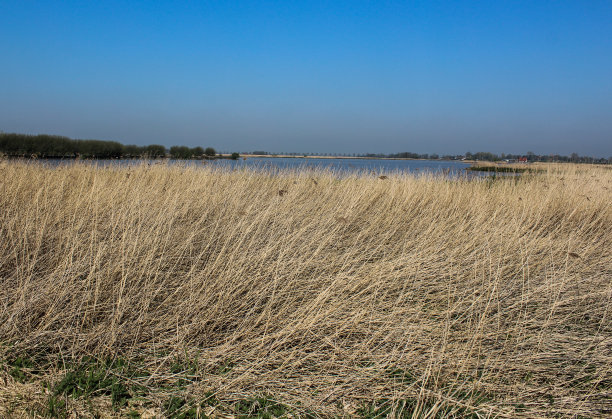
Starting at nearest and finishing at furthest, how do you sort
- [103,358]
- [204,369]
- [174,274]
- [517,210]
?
[204,369], [103,358], [174,274], [517,210]

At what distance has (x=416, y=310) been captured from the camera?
106 inches

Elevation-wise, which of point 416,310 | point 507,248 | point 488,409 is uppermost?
point 507,248

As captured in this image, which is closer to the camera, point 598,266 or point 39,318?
point 39,318

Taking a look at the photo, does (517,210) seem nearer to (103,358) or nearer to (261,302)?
(261,302)

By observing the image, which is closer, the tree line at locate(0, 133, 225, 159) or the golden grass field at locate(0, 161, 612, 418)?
the golden grass field at locate(0, 161, 612, 418)

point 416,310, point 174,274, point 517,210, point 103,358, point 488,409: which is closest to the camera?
point 488,409

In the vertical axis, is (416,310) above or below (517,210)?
below

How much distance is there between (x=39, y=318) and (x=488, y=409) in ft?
9.28

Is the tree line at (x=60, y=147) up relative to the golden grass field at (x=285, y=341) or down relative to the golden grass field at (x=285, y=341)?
up

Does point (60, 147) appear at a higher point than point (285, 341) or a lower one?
higher

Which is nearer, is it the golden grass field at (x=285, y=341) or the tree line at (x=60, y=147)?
the golden grass field at (x=285, y=341)

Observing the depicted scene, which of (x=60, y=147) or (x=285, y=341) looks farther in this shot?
(x=60, y=147)

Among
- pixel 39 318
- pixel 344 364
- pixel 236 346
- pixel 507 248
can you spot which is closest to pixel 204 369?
pixel 236 346

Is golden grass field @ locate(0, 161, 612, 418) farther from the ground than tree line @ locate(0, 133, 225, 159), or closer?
closer
